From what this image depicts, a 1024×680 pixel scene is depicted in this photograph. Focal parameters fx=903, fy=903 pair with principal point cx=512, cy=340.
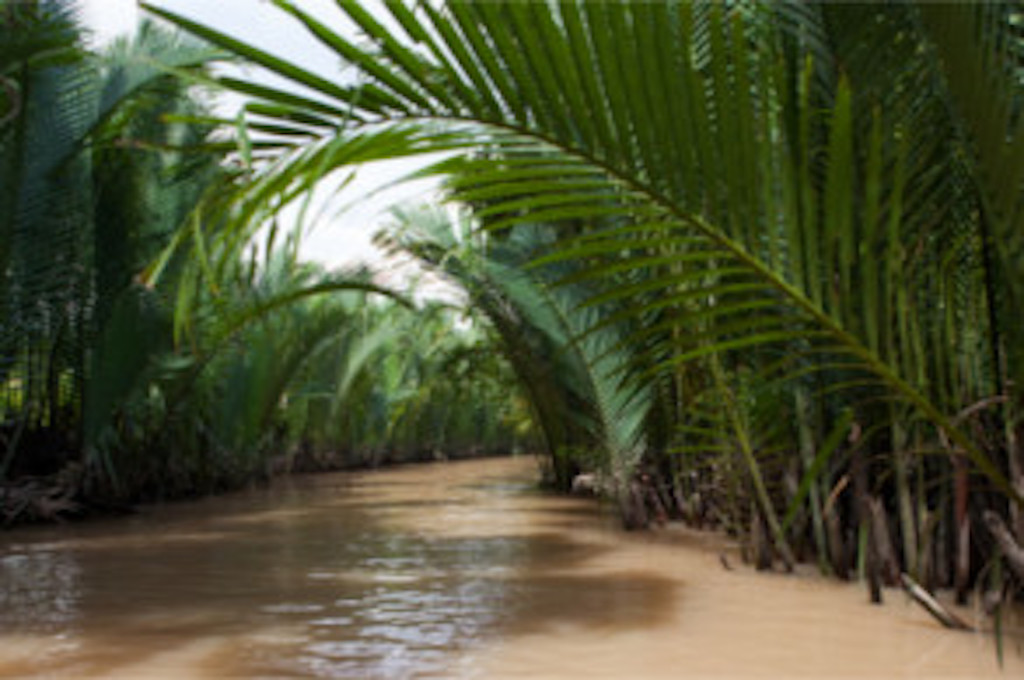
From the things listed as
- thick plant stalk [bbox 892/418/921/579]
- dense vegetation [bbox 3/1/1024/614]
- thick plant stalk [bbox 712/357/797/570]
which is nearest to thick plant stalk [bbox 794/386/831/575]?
dense vegetation [bbox 3/1/1024/614]

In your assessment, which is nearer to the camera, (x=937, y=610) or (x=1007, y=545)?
(x=1007, y=545)

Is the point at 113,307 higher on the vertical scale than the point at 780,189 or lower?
higher

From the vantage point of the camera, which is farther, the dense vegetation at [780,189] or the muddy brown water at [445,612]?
the muddy brown water at [445,612]

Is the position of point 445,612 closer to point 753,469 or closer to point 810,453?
point 753,469

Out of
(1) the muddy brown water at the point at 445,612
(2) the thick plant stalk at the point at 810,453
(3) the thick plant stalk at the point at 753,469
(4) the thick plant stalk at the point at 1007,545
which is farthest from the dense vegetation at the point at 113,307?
(4) the thick plant stalk at the point at 1007,545

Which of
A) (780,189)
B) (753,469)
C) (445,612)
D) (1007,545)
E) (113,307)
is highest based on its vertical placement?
(113,307)

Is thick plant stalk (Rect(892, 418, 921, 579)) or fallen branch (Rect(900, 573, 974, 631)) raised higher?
thick plant stalk (Rect(892, 418, 921, 579))

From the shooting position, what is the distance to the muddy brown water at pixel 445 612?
2.22 m

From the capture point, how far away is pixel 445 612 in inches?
112

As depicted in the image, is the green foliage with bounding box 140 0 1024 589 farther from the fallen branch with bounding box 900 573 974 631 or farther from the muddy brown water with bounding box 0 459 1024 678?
the muddy brown water with bounding box 0 459 1024 678

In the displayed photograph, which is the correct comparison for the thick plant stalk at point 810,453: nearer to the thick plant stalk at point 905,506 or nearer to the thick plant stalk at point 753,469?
the thick plant stalk at point 753,469

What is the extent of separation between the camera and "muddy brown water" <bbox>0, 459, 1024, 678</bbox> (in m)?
2.22

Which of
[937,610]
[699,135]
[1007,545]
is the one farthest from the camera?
[937,610]

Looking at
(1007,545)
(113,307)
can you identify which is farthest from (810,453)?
(113,307)
